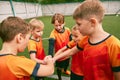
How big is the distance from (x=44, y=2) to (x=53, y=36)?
3895cm

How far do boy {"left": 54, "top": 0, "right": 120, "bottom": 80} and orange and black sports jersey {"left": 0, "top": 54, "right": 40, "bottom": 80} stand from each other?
2.43 ft

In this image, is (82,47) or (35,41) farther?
(35,41)

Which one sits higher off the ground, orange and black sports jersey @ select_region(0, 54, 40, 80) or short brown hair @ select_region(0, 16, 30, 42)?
short brown hair @ select_region(0, 16, 30, 42)

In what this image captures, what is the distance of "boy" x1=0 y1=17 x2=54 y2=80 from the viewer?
9.40ft

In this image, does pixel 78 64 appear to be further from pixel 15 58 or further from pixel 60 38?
pixel 15 58

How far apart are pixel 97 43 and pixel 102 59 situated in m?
0.19

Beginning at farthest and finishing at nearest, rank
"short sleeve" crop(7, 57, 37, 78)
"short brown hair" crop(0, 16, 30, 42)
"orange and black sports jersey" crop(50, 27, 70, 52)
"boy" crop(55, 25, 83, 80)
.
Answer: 1. "orange and black sports jersey" crop(50, 27, 70, 52)
2. "boy" crop(55, 25, 83, 80)
3. "short brown hair" crop(0, 16, 30, 42)
4. "short sleeve" crop(7, 57, 37, 78)

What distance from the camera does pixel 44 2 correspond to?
146 feet

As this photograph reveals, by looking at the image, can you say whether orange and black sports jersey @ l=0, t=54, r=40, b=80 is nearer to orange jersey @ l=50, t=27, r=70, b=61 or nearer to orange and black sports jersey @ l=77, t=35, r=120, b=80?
orange and black sports jersey @ l=77, t=35, r=120, b=80

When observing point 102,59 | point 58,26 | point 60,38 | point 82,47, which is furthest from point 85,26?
point 60,38

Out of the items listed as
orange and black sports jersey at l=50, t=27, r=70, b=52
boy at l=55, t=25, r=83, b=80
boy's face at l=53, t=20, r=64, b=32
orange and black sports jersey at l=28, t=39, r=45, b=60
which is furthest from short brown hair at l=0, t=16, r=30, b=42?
orange and black sports jersey at l=50, t=27, r=70, b=52

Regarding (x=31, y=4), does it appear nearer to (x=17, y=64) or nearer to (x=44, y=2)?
(x=44, y=2)

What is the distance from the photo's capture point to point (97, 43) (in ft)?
10.6

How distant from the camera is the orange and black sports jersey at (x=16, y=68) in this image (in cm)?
286
